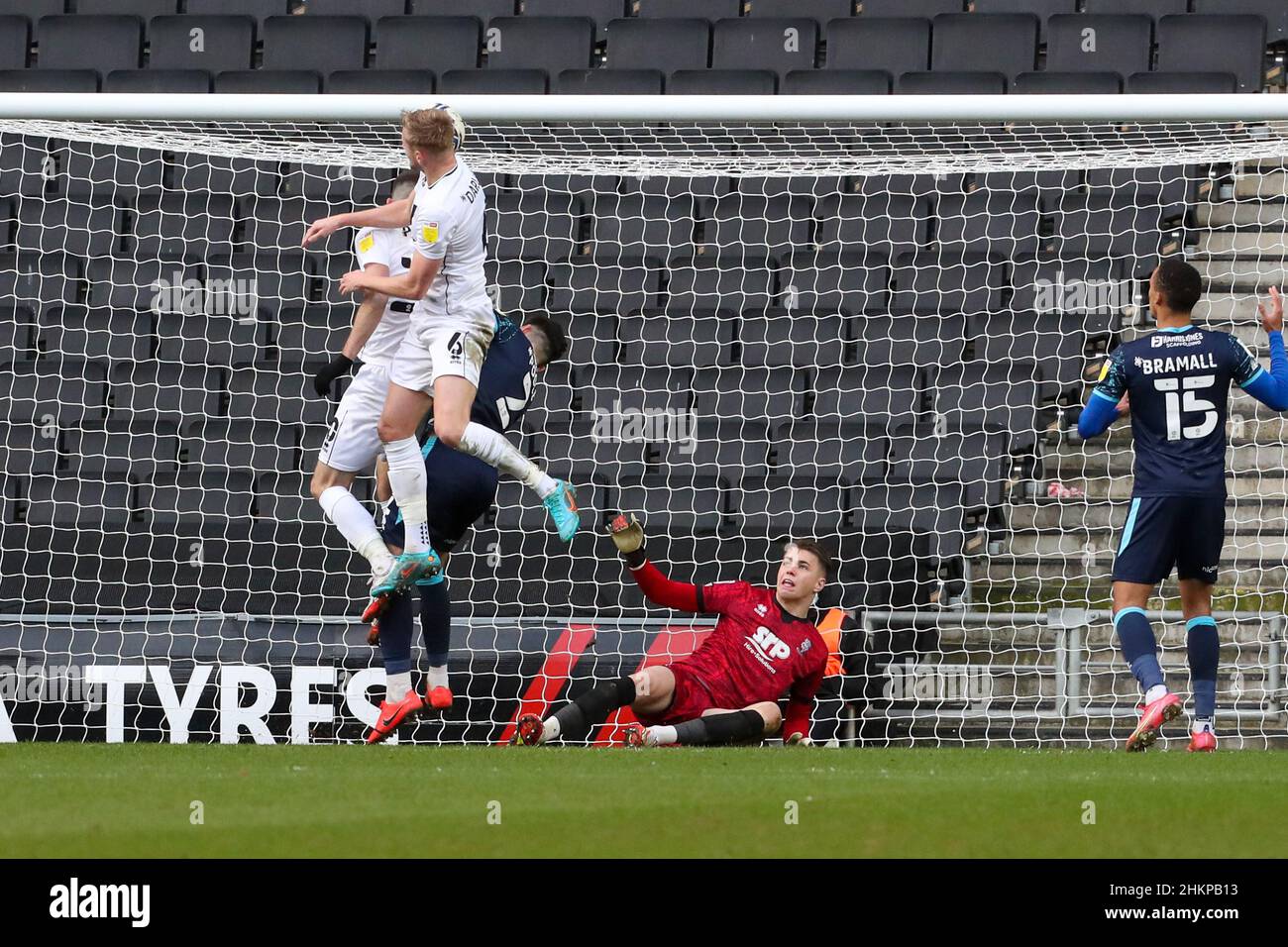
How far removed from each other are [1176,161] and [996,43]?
4.20m

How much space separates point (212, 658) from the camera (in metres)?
7.80

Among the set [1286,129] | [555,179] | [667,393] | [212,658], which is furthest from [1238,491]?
[212,658]

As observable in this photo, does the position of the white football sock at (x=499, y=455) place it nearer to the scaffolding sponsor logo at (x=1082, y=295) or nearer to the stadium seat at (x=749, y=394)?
the stadium seat at (x=749, y=394)

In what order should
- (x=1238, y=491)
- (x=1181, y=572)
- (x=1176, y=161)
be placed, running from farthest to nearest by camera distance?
1. (x=1238, y=491)
2. (x=1176, y=161)
3. (x=1181, y=572)

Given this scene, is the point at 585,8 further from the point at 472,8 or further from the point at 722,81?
the point at 722,81

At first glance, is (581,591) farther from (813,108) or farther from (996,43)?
(996,43)

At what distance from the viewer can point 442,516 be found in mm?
6410

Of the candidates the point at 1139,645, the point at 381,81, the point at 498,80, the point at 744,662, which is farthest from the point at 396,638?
the point at 381,81

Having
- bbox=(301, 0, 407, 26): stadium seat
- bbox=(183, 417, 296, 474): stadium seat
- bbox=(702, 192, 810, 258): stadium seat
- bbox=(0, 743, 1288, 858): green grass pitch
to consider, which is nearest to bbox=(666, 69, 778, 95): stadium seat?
bbox=(702, 192, 810, 258): stadium seat

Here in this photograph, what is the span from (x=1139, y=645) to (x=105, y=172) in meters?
8.50

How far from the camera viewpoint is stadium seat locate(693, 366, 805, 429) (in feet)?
33.2

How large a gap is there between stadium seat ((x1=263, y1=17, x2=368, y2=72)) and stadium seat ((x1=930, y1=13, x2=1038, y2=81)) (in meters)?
4.25

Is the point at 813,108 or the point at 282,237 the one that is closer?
the point at 813,108

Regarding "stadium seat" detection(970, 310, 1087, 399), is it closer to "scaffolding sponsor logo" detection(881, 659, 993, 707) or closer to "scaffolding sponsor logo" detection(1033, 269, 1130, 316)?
"scaffolding sponsor logo" detection(1033, 269, 1130, 316)
